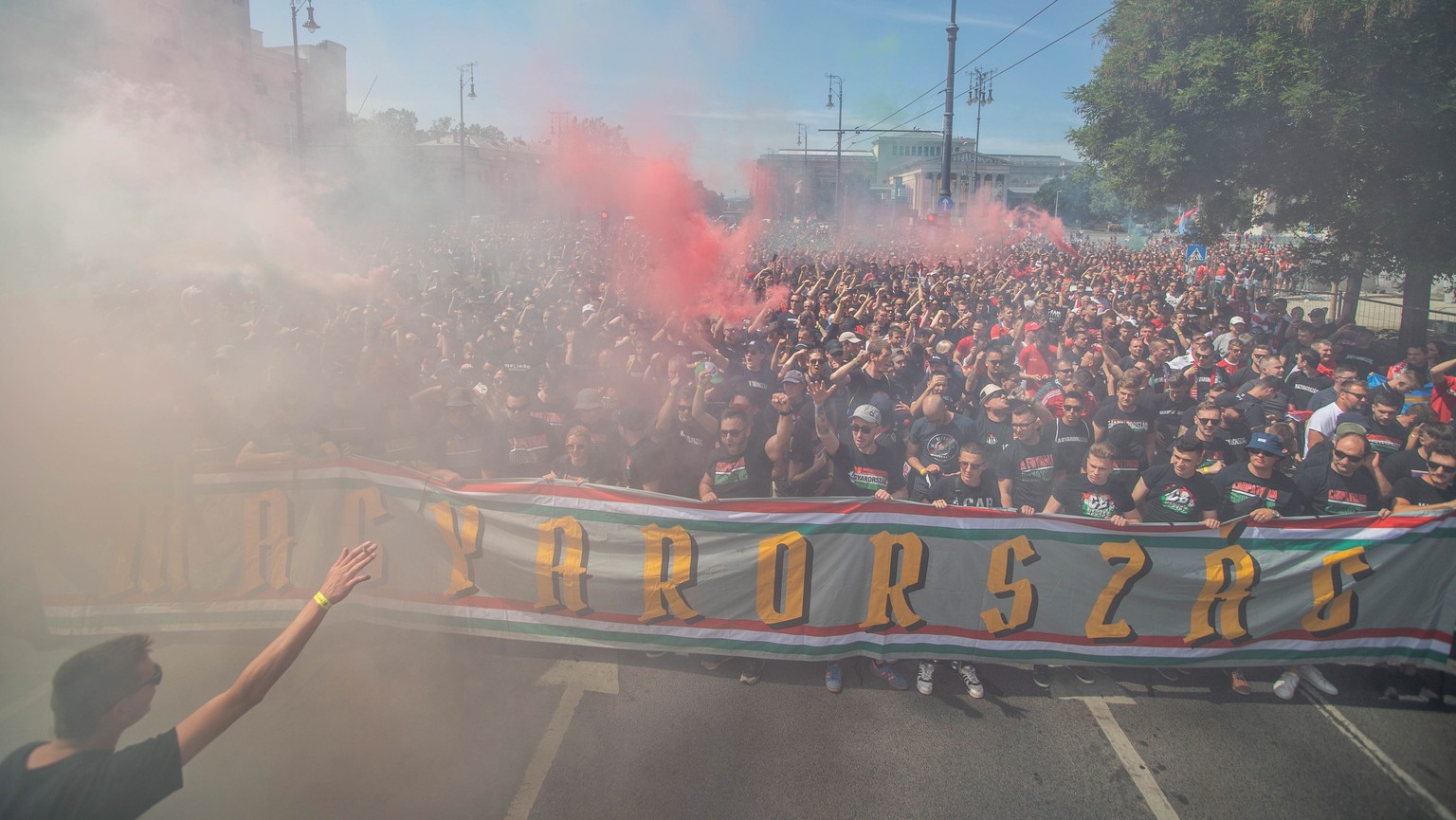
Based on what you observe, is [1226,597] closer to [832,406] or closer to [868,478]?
[868,478]

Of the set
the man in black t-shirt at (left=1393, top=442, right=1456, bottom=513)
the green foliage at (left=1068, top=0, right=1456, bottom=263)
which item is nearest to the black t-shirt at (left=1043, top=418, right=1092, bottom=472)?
the man in black t-shirt at (left=1393, top=442, right=1456, bottom=513)

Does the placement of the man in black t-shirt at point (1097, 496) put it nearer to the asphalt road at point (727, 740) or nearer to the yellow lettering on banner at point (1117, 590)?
the yellow lettering on banner at point (1117, 590)

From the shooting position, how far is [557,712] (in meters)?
4.18

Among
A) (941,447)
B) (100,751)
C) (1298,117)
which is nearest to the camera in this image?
(100,751)

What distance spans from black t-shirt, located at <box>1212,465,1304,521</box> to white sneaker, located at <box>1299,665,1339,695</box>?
35.7 inches

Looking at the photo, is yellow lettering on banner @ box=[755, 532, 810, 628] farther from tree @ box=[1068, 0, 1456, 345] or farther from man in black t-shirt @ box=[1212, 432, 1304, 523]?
tree @ box=[1068, 0, 1456, 345]

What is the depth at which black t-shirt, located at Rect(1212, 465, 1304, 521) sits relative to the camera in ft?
15.4

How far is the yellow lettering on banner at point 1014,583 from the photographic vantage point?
4379 millimetres

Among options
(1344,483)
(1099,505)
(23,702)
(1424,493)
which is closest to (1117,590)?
(1099,505)

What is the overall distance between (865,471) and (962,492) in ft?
2.07

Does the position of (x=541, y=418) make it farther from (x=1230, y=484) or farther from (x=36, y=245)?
(x=36, y=245)

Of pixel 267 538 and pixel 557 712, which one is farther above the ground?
pixel 267 538

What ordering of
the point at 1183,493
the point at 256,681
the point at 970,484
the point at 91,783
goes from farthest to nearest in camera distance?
the point at 970,484
the point at 1183,493
the point at 256,681
the point at 91,783

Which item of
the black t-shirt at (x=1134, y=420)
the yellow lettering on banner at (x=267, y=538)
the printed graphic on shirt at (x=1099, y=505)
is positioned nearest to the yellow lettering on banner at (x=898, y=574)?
the printed graphic on shirt at (x=1099, y=505)
